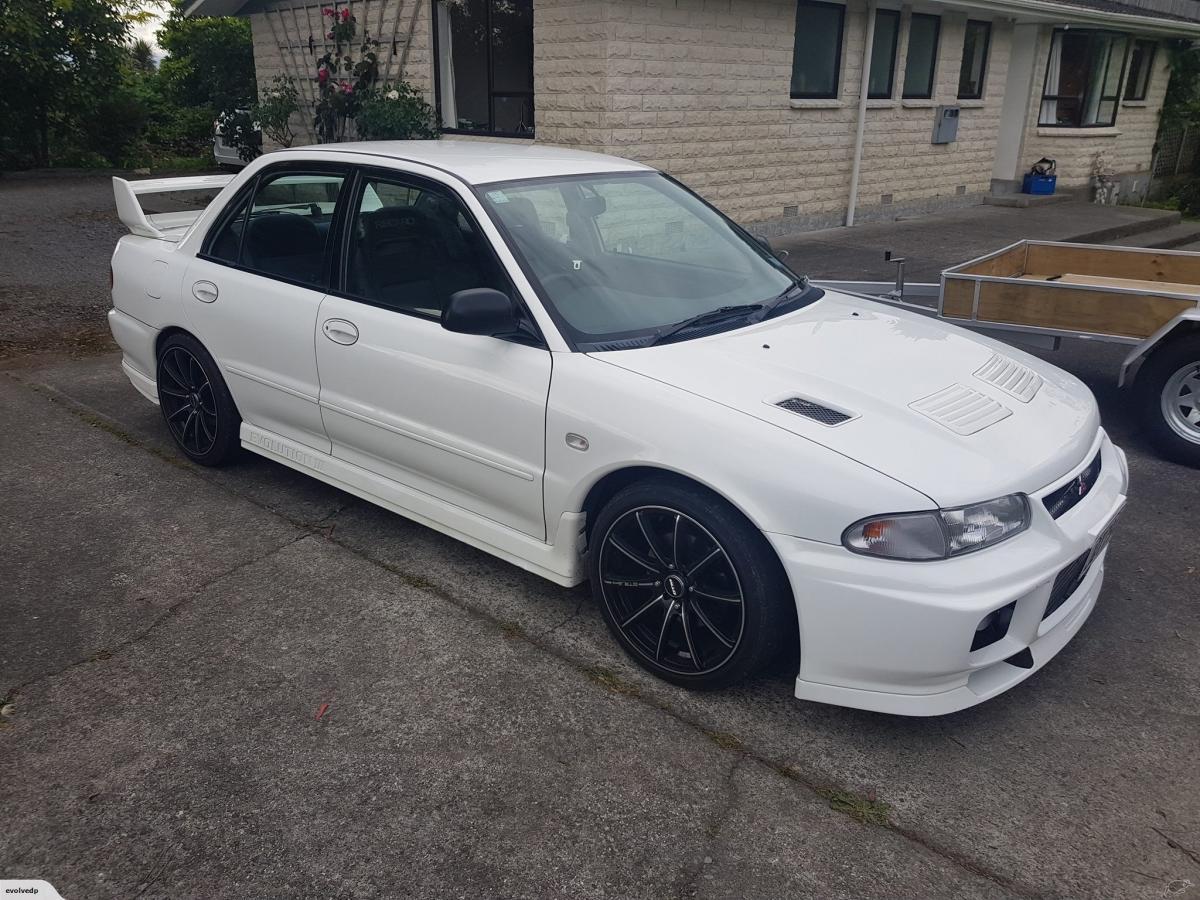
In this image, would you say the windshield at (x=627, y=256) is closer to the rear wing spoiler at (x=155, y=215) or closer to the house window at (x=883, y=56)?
the rear wing spoiler at (x=155, y=215)

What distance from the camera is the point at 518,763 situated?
289cm

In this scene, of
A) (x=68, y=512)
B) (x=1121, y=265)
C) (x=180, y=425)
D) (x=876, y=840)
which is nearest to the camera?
(x=876, y=840)

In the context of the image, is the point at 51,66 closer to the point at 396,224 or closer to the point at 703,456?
the point at 396,224

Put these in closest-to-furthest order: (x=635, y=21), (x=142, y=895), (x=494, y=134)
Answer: (x=142, y=895)
(x=635, y=21)
(x=494, y=134)

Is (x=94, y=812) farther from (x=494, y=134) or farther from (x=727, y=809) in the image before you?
(x=494, y=134)

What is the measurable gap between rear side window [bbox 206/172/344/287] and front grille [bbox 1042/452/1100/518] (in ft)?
9.92

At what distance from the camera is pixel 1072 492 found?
313 centimetres

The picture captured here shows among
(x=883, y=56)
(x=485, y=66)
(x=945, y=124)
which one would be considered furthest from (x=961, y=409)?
(x=945, y=124)

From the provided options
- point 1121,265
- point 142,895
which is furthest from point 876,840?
point 1121,265

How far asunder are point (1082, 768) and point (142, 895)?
2.66 m

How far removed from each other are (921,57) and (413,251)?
13.0 metres

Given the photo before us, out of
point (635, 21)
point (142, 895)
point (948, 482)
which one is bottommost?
point (142, 895)

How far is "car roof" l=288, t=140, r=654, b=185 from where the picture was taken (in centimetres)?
382

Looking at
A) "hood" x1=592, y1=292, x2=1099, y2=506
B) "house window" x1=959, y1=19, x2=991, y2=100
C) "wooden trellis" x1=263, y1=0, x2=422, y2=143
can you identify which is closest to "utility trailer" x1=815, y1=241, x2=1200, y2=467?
"hood" x1=592, y1=292, x2=1099, y2=506
